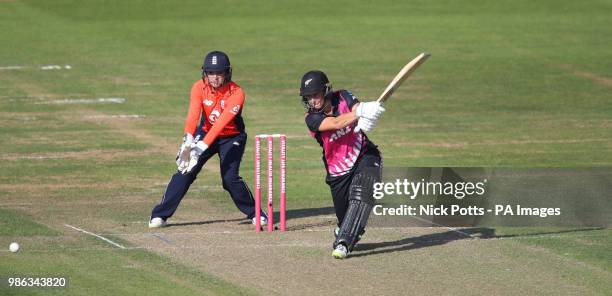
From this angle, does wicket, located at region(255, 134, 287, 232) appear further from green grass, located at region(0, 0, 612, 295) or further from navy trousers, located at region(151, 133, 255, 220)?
green grass, located at region(0, 0, 612, 295)

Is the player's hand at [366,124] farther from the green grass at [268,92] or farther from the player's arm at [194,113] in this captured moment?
the player's arm at [194,113]

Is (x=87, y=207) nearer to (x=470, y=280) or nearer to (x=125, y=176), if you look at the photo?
(x=125, y=176)

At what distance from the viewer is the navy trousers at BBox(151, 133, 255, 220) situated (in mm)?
14461

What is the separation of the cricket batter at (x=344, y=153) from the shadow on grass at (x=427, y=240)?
1.23 feet

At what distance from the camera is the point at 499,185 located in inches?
659

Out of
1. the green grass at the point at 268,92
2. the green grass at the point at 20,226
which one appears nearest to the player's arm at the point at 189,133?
the green grass at the point at 268,92

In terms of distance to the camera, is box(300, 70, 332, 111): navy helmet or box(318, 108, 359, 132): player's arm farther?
box(300, 70, 332, 111): navy helmet

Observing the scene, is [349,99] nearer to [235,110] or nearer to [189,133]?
[235,110]

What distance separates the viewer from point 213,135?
14.1 m

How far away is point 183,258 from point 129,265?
61cm

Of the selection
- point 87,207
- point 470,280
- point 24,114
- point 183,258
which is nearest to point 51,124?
point 24,114

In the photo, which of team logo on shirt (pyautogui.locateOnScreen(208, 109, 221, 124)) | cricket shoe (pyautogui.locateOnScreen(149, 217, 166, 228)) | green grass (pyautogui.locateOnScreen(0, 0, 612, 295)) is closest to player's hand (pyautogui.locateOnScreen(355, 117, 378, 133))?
green grass (pyautogui.locateOnScreen(0, 0, 612, 295))

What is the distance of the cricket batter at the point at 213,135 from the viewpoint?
1411 centimetres

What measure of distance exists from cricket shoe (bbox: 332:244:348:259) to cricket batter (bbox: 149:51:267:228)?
6.83 ft
